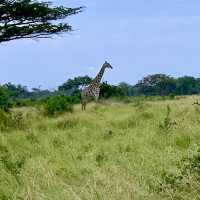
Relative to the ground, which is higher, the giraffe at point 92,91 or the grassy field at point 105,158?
the grassy field at point 105,158

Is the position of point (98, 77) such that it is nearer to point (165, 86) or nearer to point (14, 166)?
point (14, 166)

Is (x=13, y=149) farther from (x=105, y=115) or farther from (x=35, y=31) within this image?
(x=35, y=31)

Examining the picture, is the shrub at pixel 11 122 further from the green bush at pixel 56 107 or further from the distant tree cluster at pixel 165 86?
the distant tree cluster at pixel 165 86

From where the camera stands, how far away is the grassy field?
4.81 meters

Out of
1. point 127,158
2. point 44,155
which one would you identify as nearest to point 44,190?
point 127,158

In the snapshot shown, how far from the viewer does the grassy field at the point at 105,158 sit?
15.8 feet

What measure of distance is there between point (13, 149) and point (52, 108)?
6.60 meters

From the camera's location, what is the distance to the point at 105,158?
23.2ft

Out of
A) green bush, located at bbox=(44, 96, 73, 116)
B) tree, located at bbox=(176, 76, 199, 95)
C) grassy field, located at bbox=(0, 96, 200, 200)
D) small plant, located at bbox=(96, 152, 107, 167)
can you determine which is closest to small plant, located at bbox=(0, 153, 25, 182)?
grassy field, located at bbox=(0, 96, 200, 200)

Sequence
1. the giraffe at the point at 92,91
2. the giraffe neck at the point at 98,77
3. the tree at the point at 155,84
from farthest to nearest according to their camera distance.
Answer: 1. the tree at the point at 155,84
2. the giraffe neck at the point at 98,77
3. the giraffe at the point at 92,91

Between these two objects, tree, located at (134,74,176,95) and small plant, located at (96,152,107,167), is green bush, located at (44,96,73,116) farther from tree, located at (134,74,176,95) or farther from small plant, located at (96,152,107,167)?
Answer: tree, located at (134,74,176,95)

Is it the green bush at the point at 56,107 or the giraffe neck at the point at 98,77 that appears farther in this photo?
the giraffe neck at the point at 98,77

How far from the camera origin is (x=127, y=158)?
272 inches

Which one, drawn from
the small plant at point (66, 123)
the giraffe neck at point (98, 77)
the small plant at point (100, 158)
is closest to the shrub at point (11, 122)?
the small plant at point (66, 123)
